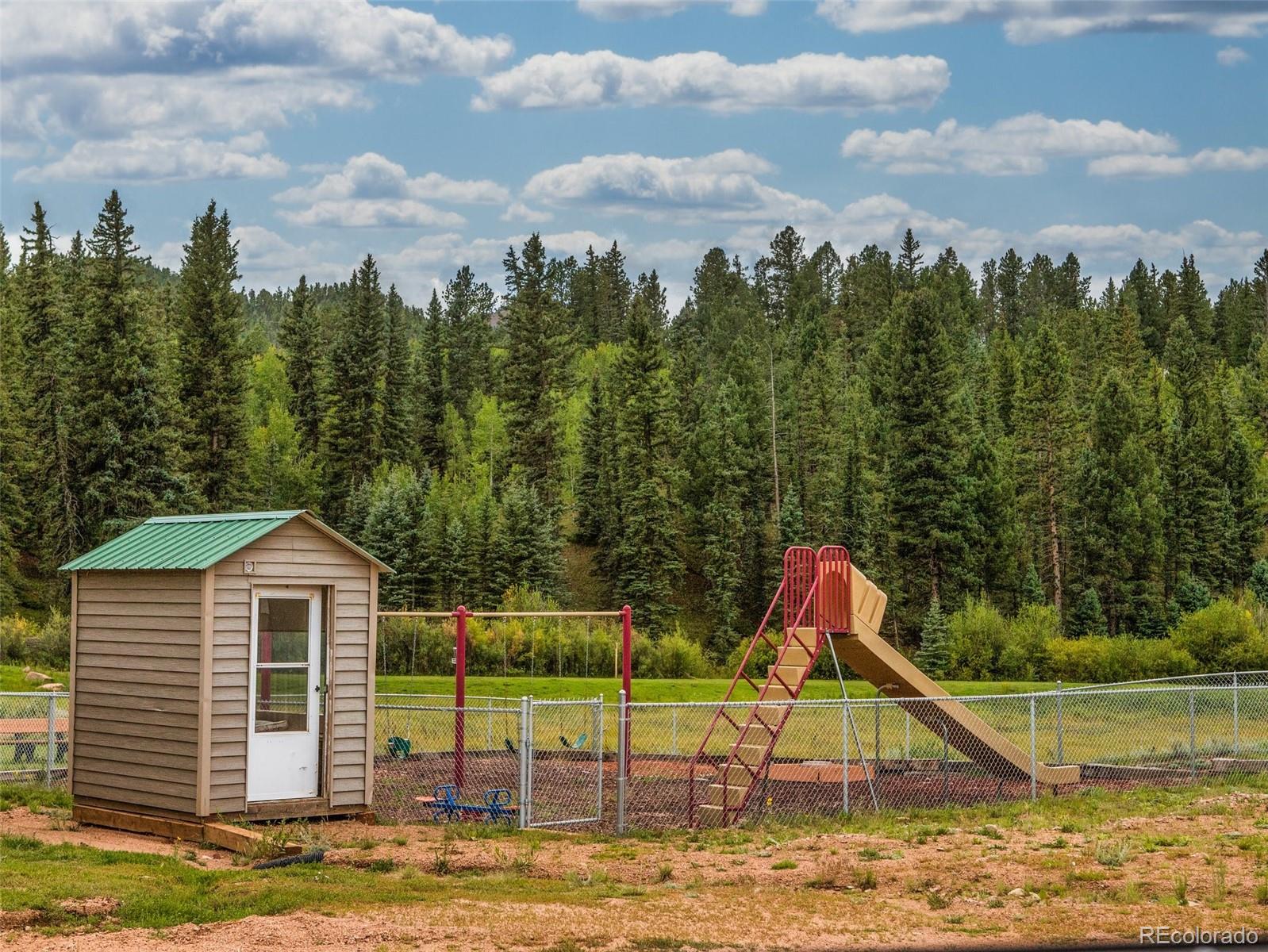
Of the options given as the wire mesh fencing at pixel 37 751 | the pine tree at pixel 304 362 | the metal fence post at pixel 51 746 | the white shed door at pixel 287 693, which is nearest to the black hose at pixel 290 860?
the white shed door at pixel 287 693

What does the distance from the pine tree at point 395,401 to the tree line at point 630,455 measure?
0.18 m

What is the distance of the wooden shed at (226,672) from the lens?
16516 millimetres

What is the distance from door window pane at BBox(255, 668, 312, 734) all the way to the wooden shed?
0.5 inches

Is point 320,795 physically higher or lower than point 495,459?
lower

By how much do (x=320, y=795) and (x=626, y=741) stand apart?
416 centimetres

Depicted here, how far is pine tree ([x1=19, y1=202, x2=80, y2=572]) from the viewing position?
63.5 metres

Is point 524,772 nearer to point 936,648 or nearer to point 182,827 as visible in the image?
point 182,827

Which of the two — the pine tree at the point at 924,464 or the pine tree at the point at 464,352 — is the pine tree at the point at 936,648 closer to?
the pine tree at the point at 924,464

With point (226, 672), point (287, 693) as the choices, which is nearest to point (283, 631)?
point (287, 693)

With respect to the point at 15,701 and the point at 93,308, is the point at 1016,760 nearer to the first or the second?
the point at 15,701

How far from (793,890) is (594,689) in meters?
30.1

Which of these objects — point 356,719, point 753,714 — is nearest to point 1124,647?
point 753,714

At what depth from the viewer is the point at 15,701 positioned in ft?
108

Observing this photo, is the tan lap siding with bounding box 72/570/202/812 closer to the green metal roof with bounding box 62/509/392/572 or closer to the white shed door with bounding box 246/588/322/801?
the green metal roof with bounding box 62/509/392/572
